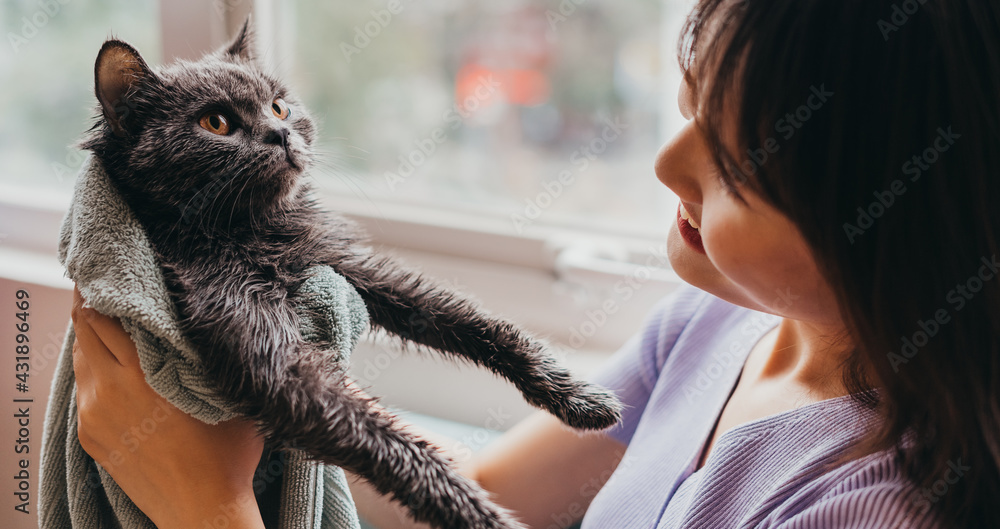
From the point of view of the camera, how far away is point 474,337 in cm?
67

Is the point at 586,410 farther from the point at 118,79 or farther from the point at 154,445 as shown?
the point at 118,79

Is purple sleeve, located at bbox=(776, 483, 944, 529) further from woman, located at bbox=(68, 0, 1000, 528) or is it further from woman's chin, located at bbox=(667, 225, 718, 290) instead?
woman's chin, located at bbox=(667, 225, 718, 290)

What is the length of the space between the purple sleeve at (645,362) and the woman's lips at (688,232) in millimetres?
283

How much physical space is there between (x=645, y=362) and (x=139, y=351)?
600mm

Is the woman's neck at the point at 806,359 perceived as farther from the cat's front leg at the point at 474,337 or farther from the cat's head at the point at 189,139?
the cat's head at the point at 189,139

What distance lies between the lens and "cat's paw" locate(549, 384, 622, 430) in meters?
0.64

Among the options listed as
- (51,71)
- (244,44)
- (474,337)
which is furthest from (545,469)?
(51,71)

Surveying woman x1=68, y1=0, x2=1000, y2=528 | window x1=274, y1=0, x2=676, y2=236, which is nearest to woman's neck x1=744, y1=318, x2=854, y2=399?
woman x1=68, y1=0, x2=1000, y2=528

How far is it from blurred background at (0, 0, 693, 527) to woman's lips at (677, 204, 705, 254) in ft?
1.65

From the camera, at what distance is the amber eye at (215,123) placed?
2.00 feet

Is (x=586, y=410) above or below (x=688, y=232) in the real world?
below

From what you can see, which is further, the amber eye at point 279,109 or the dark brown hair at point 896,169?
the amber eye at point 279,109

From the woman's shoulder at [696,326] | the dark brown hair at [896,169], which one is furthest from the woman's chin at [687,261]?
the woman's shoulder at [696,326]

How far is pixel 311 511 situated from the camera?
0.63 metres
